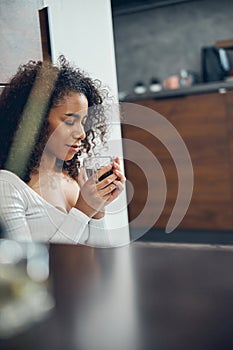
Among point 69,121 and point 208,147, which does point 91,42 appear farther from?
point 208,147

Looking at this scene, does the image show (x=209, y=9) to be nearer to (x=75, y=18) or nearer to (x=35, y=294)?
(x=75, y=18)

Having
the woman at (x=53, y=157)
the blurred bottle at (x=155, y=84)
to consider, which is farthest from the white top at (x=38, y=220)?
the blurred bottle at (x=155, y=84)

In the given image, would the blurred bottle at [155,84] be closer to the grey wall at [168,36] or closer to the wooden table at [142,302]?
the grey wall at [168,36]

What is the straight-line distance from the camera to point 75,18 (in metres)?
0.85

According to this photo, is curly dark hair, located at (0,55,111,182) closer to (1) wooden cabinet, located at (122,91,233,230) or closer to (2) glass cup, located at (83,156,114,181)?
(2) glass cup, located at (83,156,114,181)

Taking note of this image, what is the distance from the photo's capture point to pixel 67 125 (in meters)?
0.82

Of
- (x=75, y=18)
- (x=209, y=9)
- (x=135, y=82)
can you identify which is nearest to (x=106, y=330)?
(x=75, y=18)

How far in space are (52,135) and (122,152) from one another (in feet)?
0.43

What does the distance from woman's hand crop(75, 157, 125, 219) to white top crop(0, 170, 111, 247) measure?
0.02 meters

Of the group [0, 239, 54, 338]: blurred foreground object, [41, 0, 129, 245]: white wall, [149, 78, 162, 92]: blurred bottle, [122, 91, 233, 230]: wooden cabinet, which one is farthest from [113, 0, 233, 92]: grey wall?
[0, 239, 54, 338]: blurred foreground object

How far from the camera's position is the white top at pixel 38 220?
2.72 ft

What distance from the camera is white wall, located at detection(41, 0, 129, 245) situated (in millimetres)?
829

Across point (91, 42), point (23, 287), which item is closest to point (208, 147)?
point (91, 42)

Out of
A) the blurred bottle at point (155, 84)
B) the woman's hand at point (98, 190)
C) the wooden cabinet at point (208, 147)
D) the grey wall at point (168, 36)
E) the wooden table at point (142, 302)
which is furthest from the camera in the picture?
the blurred bottle at point (155, 84)
